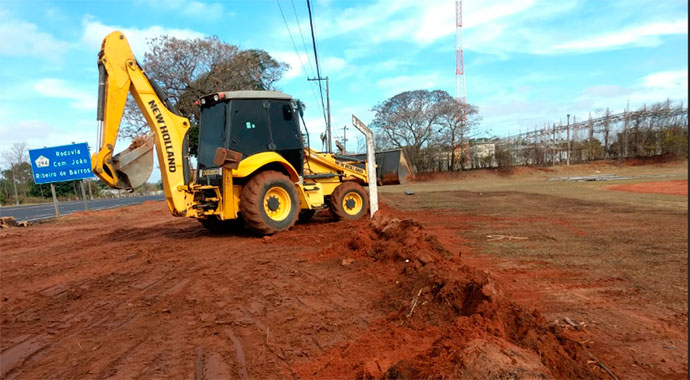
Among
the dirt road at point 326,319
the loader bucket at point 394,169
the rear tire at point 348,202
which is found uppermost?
the loader bucket at point 394,169

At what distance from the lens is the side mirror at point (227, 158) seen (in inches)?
283

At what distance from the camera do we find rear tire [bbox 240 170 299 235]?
7.34 meters

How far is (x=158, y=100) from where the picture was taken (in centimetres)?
791

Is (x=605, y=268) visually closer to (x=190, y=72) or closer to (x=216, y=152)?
(x=216, y=152)

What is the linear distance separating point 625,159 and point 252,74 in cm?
3491

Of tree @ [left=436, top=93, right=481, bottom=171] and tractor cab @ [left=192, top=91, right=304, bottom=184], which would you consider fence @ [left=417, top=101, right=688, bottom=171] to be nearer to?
tree @ [left=436, top=93, right=481, bottom=171]

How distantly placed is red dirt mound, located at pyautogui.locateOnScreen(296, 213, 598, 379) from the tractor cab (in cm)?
487

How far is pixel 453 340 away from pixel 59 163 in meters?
19.4

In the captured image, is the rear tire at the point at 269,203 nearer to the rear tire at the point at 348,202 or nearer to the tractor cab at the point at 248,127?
the tractor cab at the point at 248,127

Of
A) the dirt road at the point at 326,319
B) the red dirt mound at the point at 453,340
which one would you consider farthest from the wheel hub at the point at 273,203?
the red dirt mound at the point at 453,340

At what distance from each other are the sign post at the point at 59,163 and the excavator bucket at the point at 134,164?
37.8ft

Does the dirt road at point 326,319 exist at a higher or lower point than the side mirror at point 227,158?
lower

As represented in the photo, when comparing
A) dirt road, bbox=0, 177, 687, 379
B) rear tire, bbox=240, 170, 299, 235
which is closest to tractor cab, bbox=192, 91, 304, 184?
rear tire, bbox=240, 170, 299, 235

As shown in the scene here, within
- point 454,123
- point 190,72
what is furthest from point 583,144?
point 190,72
